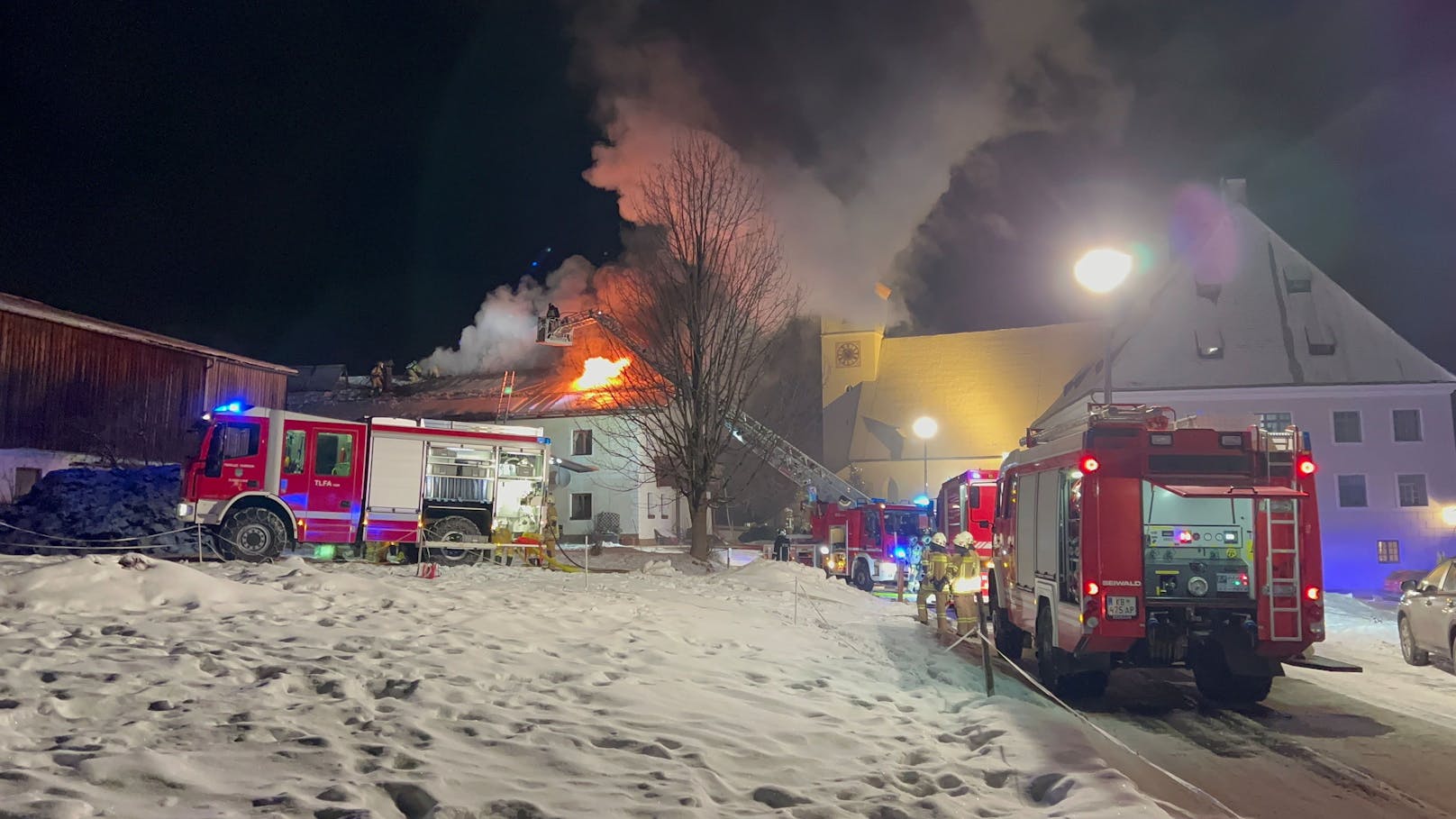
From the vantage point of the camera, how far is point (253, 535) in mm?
17781

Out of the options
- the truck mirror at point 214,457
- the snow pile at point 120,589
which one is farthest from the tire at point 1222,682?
the truck mirror at point 214,457

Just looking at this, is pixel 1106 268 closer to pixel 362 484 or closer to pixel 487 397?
pixel 362 484

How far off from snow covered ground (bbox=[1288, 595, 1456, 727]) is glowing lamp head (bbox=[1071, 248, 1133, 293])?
5.98 m

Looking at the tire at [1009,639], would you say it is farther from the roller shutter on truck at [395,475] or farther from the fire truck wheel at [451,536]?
the roller shutter on truck at [395,475]

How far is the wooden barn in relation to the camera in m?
25.6

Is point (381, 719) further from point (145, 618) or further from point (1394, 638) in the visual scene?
point (1394, 638)

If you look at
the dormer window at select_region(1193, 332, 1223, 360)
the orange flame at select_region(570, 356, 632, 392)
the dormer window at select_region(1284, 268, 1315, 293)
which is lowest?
the orange flame at select_region(570, 356, 632, 392)

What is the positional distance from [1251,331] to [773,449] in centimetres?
1966

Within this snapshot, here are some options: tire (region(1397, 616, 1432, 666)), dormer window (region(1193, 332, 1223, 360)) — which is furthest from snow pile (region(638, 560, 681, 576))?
dormer window (region(1193, 332, 1223, 360))

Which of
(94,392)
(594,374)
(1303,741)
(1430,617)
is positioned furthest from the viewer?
(594,374)

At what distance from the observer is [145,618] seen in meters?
7.84

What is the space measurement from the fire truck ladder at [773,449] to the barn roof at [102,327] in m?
13.0

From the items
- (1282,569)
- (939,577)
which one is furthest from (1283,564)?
(939,577)

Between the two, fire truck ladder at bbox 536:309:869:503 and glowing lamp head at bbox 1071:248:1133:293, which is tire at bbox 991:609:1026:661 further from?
fire truck ladder at bbox 536:309:869:503
